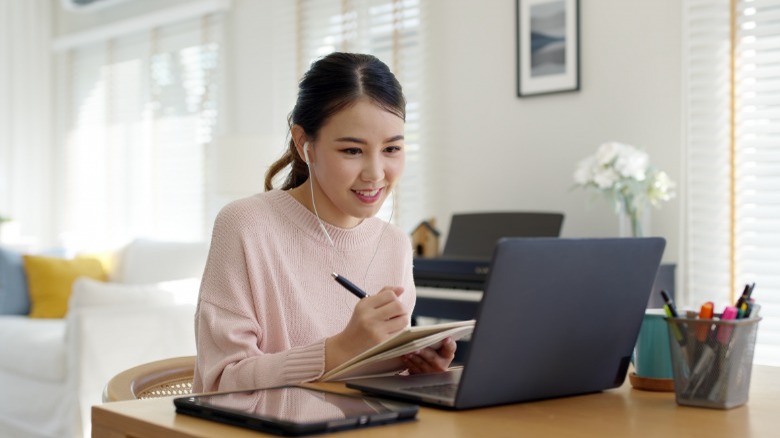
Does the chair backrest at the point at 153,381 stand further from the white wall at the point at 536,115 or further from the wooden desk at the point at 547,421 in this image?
the white wall at the point at 536,115

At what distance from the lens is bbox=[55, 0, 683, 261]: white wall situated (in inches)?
139

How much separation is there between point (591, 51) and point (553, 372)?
2.74m

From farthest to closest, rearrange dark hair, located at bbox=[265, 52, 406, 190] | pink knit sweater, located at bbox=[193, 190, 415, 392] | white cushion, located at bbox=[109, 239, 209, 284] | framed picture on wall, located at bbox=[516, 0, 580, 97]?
white cushion, located at bbox=[109, 239, 209, 284] < framed picture on wall, located at bbox=[516, 0, 580, 97] < dark hair, located at bbox=[265, 52, 406, 190] < pink knit sweater, located at bbox=[193, 190, 415, 392]

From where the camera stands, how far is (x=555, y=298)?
3.69ft

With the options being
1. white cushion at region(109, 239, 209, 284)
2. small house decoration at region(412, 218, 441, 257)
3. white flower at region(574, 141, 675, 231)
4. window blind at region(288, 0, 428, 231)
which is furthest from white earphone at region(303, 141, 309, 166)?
white cushion at region(109, 239, 209, 284)

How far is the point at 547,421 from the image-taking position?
1.05 meters

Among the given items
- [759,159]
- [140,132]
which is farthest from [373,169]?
[140,132]

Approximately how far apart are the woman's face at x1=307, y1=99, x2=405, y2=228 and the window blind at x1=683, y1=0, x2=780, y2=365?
82.7 inches

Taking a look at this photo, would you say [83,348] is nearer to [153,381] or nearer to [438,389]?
[153,381]

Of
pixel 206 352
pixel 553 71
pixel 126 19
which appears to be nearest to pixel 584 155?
pixel 553 71

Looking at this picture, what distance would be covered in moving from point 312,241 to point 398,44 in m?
2.93

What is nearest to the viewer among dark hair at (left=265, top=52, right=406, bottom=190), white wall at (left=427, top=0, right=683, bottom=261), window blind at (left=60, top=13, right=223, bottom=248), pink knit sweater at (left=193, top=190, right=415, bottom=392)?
pink knit sweater at (left=193, top=190, right=415, bottom=392)

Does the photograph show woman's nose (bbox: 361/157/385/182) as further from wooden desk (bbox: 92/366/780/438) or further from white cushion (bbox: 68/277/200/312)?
white cushion (bbox: 68/277/200/312)

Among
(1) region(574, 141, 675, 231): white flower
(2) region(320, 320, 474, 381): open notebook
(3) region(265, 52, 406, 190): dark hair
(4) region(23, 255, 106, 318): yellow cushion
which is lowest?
(4) region(23, 255, 106, 318): yellow cushion
